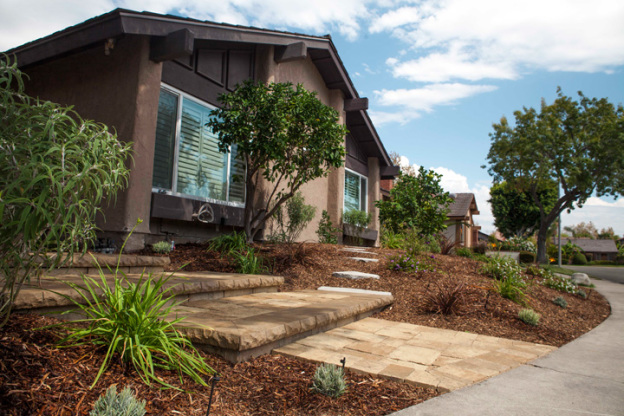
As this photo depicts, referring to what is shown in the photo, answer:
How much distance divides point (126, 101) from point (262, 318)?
14.8ft

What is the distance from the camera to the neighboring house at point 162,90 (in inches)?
229

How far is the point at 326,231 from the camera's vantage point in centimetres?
1087

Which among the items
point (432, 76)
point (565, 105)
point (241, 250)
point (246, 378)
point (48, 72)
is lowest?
point (246, 378)

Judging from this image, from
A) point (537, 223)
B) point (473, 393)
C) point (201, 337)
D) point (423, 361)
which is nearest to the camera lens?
point (473, 393)

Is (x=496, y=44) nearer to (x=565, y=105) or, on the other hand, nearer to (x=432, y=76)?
(x=432, y=76)

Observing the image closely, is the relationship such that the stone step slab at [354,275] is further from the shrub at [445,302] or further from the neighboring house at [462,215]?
the neighboring house at [462,215]

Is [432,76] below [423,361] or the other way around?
the other way around

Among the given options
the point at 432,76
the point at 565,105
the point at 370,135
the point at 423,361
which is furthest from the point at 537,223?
the point at 423,361

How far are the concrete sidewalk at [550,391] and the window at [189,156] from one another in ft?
18.3

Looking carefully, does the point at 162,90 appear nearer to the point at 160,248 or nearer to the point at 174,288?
the point at 160,248

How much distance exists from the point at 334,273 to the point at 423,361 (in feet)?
11.0

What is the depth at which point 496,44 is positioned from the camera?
7441mm

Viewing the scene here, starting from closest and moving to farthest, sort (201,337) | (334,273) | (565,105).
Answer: (201,337), (334,273), (565,105)

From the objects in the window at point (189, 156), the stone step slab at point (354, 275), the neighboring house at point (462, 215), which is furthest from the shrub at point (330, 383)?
the neighboring house at point (462, 215)
